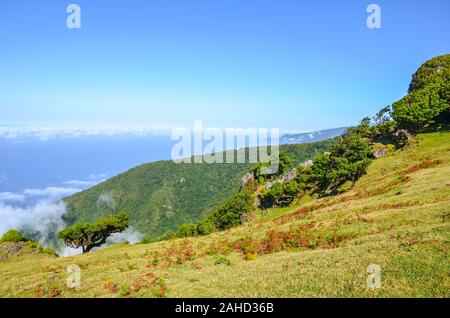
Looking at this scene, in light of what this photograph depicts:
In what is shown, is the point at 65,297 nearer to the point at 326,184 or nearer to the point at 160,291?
the point at 160,291

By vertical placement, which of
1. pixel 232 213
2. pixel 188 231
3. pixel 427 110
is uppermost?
pixel 427 110

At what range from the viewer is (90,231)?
70.5 m

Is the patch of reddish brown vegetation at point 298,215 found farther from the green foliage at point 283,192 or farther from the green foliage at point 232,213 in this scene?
the green foliage at point 232,213

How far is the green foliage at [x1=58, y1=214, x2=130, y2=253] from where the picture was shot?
69375 millimetres

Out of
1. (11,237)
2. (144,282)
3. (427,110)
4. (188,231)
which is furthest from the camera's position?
(427,110)

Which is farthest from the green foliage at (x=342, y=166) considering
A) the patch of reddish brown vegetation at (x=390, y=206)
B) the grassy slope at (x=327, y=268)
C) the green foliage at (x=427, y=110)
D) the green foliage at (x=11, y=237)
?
the green foliage at (x=11, y=237)

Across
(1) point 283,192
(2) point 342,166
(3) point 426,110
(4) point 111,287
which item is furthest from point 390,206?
(3) point 426,110

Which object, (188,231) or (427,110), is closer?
(188,231)

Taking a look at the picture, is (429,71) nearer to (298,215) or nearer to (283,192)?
(283,192)

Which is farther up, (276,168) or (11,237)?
(276,168)

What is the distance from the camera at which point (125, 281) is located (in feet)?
74.5

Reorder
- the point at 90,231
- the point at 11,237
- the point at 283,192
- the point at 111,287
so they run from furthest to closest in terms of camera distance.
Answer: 1. the point at 283,192
2. the point at 90,231
3. the point at 11,237
4. the point at 111,287
